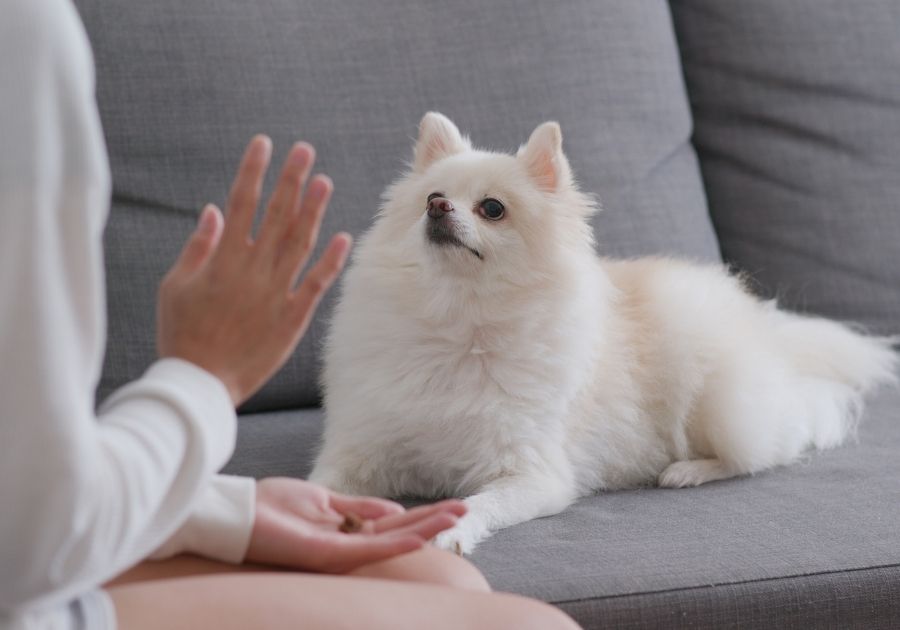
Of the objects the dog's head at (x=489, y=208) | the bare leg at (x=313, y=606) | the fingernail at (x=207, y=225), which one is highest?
the fingernail at (x=207, y=225)

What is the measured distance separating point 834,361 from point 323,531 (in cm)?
131

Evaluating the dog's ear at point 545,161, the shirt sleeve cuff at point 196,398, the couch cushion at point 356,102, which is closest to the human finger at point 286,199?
the shirt sleeve cuff at point 196,398

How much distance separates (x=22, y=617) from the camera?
714 mm

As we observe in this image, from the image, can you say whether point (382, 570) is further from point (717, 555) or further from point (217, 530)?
point (717, 555)

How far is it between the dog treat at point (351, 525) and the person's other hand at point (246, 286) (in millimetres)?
296

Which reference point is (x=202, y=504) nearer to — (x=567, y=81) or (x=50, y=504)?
(x=50, y=504)

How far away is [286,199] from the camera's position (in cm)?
85

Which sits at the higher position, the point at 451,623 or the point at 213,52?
the point at 213,52

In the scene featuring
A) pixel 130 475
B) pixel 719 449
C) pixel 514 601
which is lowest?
pixel 719 449

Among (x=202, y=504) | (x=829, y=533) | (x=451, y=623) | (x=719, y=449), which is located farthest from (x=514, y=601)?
(x=719, y=449)

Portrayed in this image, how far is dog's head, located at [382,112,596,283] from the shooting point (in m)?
1.64

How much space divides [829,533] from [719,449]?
35cm

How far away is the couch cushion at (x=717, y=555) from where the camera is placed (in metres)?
1.23

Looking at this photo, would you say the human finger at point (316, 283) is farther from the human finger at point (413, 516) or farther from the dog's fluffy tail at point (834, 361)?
the dog's fluffy tail at point (834, 361)
